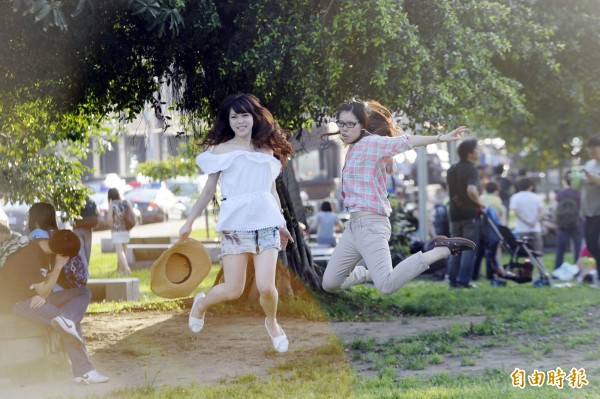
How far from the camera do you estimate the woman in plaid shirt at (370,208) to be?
7.39 meters

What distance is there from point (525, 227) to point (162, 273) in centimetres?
1021

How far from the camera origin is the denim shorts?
7234 millimetres

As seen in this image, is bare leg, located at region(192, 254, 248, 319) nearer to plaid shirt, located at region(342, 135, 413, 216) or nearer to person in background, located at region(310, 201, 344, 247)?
plaid shirt, located at region(342, 135, 413, 216)

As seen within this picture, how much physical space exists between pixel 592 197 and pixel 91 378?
23.9ft

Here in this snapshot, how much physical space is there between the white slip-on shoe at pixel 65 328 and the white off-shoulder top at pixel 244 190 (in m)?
1.30

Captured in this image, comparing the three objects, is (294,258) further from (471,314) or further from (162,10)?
(162,10)

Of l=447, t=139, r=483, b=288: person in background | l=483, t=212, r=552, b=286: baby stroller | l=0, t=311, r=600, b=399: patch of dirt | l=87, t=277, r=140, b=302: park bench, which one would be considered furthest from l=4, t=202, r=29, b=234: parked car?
l=0, t=311, r=600, b=399: patch of dirt

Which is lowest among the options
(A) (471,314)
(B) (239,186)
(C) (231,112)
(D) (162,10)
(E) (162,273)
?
(A) (471,314)

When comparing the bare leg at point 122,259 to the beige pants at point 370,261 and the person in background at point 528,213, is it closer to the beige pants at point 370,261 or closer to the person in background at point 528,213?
the person in background at point 528,213

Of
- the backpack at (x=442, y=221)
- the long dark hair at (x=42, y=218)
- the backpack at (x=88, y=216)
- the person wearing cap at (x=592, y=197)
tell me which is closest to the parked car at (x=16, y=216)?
the backpack at (x=442, y=221)

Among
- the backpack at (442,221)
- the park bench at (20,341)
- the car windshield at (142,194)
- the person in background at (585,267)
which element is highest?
the car windshield at (142,194)

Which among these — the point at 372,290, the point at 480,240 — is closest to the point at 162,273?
the point at 372,290

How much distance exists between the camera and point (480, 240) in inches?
628

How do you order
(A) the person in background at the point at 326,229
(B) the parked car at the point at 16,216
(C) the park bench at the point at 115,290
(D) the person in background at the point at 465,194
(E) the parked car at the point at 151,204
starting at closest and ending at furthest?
1. (C) the park bench at the point at 115,290
2. (D) the person in background at the point at 465,194
3. (A) the person in background at the point at 326,229
4. (B) the parked car at the point at 16,216
5. (E) the parked car at the point at 151,204
